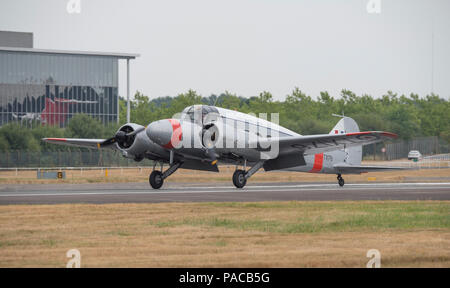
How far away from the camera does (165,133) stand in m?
29.8

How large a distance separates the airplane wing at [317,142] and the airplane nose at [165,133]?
186 inches

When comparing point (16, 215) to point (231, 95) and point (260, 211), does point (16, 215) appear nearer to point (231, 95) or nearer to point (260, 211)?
point (260, 211)

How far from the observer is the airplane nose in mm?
29797

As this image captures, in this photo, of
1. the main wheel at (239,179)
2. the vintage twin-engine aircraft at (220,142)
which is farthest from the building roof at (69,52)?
the main wheel at (239,179)

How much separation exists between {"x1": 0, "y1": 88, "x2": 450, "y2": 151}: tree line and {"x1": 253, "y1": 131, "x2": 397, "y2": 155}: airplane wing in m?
31.8

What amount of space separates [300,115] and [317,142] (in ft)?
214

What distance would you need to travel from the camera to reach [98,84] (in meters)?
95.7

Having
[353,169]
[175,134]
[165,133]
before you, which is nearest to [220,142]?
[175,134]

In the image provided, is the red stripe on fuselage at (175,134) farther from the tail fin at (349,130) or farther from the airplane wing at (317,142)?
the tail fin at (349,130)

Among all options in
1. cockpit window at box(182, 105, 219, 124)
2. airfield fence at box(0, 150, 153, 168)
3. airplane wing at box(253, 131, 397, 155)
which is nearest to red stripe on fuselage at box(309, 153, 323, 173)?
airplane wing at box(253, 131, 397, 155)

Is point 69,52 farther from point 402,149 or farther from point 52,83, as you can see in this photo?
point 402,149

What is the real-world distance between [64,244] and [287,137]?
21570 millimetres
